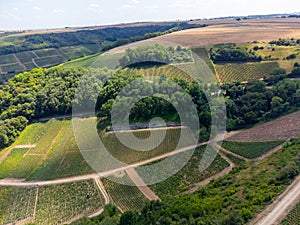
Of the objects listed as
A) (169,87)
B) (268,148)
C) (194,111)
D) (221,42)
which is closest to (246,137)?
(268,148)

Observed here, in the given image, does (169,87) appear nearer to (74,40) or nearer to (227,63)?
(227,63)

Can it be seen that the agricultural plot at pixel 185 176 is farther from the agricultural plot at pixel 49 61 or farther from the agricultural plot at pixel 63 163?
the agricultural plot at pixel 49 61

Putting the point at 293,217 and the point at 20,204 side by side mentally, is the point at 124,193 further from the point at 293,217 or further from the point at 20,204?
the point at 293,217

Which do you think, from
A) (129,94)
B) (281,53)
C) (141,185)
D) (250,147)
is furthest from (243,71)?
(141,185)

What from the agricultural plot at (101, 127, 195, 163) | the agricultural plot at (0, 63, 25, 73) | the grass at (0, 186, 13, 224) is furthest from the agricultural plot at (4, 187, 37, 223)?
the agricultural plot at (0, 63, 25, 73)

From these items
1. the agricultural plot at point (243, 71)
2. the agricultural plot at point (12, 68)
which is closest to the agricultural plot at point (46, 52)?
the agricultural plot at point (12, 68)
